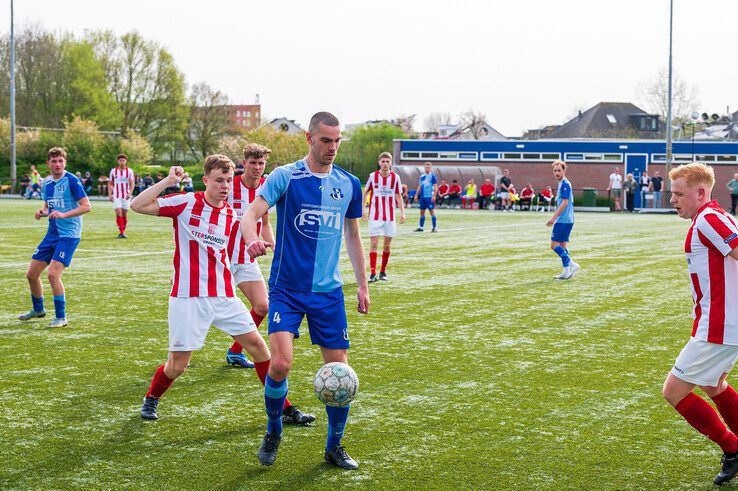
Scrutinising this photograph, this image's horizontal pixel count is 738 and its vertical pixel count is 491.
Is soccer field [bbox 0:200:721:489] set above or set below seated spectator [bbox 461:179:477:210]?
below

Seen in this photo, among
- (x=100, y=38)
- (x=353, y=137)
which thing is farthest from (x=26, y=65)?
(x=353, y=137)

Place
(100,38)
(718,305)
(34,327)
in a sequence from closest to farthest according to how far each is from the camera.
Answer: (718,305) < (34,327) < (100,38)

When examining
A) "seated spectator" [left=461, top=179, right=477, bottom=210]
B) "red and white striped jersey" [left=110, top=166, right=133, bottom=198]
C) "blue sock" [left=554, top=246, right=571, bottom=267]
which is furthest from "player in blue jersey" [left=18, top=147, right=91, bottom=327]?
"seated spectator" [left=461, top=179, right=477, bottom=210]

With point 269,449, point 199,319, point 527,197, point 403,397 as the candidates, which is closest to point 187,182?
point 527,197

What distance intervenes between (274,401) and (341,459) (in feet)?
1.65

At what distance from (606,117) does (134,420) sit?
284ft

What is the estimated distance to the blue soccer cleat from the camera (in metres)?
7.56

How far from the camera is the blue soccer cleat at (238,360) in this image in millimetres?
7559

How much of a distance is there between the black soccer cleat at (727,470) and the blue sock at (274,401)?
2.40m

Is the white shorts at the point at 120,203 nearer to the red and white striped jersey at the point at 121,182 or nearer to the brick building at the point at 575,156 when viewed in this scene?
the red and white striped jersey at the point at 121,182

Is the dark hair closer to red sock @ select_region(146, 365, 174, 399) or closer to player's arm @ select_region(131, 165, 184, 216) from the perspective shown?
player's arm @ select_region(131, 165, 184, 216)

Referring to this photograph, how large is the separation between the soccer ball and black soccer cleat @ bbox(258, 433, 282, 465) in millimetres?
422

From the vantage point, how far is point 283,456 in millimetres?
5117

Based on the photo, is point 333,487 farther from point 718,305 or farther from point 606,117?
point 606,117
